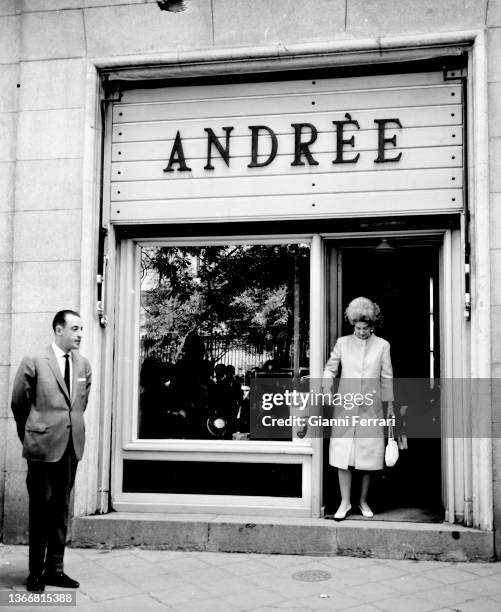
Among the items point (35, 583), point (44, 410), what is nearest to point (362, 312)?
point (44, 410)

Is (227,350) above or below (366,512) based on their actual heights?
above

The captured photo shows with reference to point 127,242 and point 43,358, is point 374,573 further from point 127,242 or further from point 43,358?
point 127,242

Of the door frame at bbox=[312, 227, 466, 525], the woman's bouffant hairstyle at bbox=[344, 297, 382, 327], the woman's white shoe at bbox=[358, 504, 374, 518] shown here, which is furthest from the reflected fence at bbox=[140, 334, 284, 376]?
the woman's white shoe at bbox=[358, 504, 374, 518]

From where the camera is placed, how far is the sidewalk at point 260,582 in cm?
488

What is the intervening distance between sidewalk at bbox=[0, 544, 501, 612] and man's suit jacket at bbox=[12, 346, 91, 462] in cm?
105

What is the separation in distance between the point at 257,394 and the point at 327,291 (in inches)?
49.6

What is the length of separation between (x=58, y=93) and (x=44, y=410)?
3.27 meters

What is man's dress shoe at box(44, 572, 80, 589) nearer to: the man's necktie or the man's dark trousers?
the man's dark trousers

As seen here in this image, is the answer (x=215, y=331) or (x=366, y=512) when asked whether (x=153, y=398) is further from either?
(x=366, y=512)

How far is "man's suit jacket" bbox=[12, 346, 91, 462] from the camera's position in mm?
5113

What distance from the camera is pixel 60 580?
5.15 m

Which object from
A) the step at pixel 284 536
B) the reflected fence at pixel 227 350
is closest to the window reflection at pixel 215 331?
the reflected fence at pixel 227 350

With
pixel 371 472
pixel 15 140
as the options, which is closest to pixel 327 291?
pixel 371 472

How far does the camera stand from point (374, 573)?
5.61m
